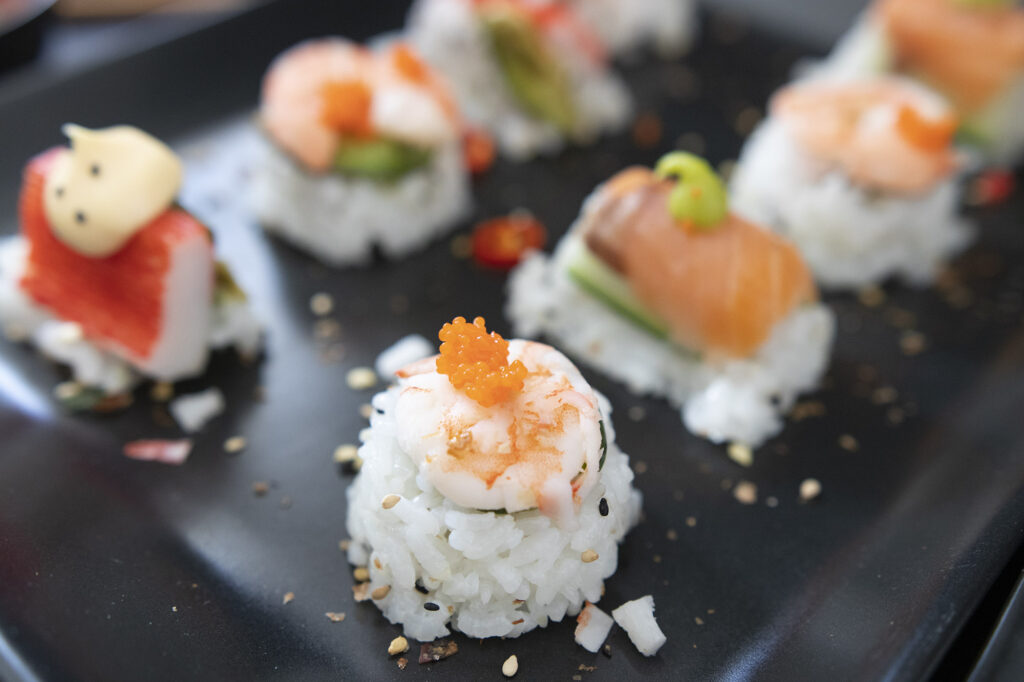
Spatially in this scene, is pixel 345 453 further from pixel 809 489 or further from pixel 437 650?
pixel 809 489

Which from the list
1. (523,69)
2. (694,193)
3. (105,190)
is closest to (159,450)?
(105,190)

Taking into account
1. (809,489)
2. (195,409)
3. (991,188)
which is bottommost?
(991,188)

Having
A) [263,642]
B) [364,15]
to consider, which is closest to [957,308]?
[263,642]

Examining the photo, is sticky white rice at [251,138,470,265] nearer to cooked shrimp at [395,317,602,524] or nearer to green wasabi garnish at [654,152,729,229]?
A: green wasabi garnish at [654,152,729,229]

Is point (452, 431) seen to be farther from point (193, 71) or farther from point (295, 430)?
point (193, 71)

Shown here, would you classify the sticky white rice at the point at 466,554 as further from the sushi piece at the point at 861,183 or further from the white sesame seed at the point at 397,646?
the sushi piece at the point at 861,183

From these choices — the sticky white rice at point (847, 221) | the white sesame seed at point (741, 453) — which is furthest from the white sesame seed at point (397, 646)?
the sticky white rice at point (847, 221)

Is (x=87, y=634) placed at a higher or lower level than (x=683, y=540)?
higher
